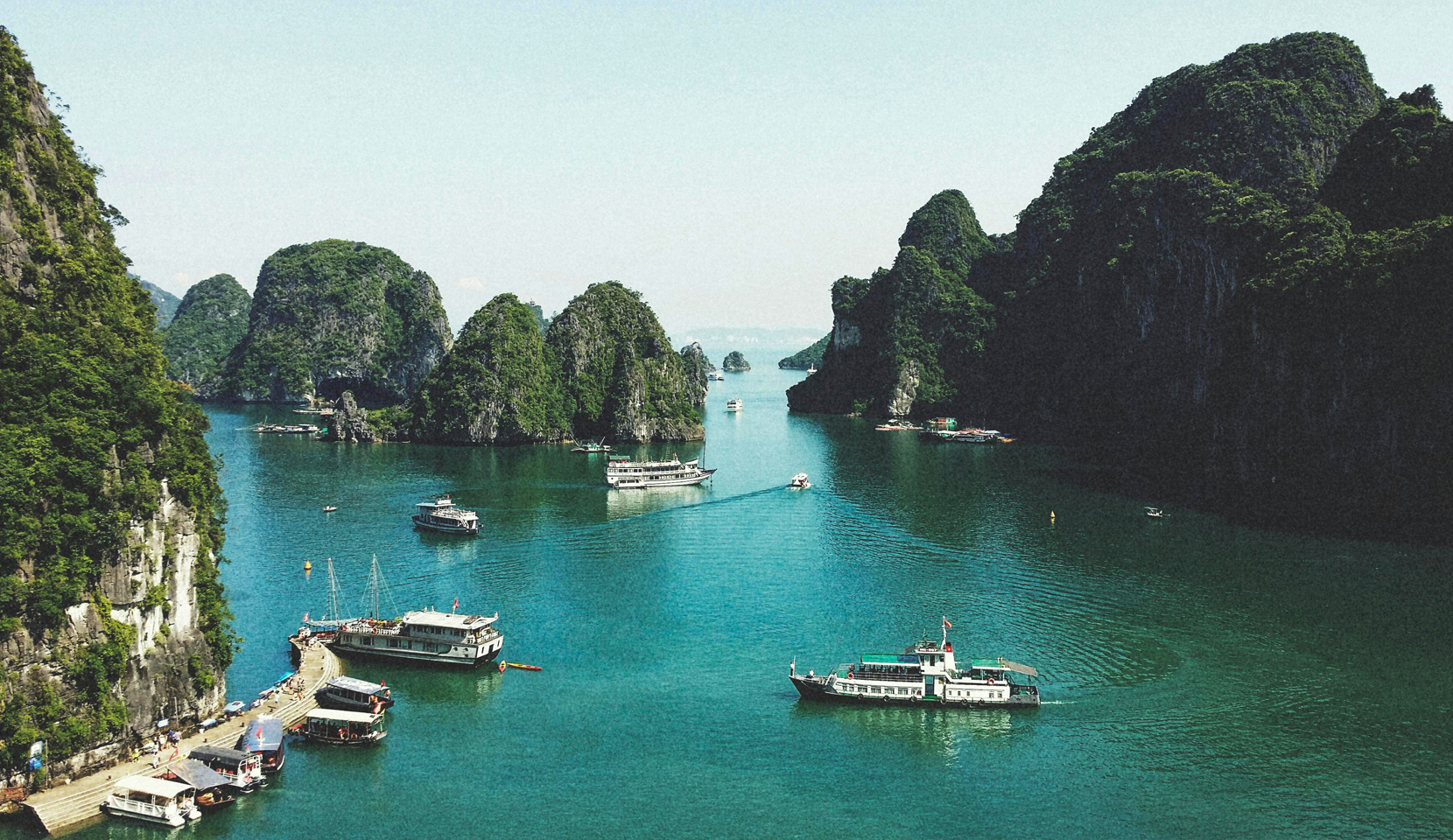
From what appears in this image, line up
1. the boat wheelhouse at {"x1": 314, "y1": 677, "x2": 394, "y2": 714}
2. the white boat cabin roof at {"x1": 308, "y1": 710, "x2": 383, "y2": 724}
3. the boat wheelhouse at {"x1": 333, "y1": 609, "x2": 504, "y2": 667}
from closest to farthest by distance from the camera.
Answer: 1. the white boat cabin roof at {"x1": 308, "y1": 710, "x2": 383, "y2": 724}
2. the boat wheelhouse at {"x1": 314, "y1": 677, "x2": 394, "y2": 714}
3. the boat wheelhouse at {"x1": 333, "y1": 609, "x2": 504, "y2": 667}

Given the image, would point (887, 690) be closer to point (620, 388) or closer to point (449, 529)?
point (449, 529)

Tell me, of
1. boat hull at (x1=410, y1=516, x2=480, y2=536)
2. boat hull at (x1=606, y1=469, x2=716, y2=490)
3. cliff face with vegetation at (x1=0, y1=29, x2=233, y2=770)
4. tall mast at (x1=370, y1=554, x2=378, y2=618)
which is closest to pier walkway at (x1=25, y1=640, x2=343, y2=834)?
cliff face with vegetation at (x1=0, y1=29, x2=233, y2=770)

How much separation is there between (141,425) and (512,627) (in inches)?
1153

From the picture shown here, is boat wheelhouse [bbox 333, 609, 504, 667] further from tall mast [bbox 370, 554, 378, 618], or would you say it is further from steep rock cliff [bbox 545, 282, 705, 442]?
steep rock cliff [bbox 545, 282, 705, 442]

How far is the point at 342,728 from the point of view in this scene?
49.9 metres

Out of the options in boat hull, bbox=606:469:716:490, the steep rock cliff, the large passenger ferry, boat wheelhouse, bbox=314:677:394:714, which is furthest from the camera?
the steep rock cliff

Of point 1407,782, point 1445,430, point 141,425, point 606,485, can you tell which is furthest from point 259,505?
point 1445,430

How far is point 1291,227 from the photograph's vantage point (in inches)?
4712

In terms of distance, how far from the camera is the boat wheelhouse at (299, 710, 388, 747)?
49.7 metres

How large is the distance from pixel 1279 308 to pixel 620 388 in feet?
364

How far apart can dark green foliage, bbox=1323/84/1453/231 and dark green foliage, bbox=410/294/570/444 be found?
12712cm

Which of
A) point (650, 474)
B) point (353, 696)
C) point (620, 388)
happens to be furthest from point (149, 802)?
point (620, 388)

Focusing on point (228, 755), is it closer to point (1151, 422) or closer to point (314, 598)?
point (314, 598)

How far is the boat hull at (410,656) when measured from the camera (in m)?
60.9
